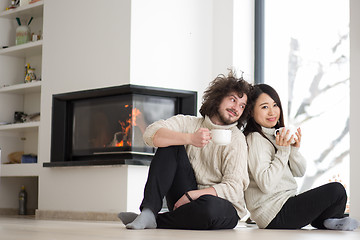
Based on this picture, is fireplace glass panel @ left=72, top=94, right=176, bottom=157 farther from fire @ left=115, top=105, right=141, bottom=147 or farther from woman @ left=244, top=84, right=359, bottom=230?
woman @ left=244, top=84, right=359, bottom=230

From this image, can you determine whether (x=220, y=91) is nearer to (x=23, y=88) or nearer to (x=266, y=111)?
(x=266, y=111)

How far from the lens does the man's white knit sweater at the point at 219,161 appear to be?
118 inches

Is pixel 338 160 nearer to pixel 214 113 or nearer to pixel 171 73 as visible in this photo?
pixel 171 73

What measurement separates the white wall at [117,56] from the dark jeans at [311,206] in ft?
7.10

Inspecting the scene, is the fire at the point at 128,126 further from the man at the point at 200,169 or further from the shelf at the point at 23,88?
the man at the point at 200,169

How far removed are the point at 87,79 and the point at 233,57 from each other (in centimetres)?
128

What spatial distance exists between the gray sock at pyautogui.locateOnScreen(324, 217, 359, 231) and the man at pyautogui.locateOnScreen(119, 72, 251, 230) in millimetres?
494

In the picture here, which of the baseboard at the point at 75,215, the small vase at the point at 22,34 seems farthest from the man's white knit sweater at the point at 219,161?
the small vase at the point at 22,34

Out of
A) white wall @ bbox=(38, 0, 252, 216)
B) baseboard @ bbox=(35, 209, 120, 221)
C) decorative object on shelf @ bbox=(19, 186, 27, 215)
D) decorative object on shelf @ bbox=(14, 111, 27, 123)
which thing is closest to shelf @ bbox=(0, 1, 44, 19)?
white wall @ bbox=(38, 0, 252, 216)

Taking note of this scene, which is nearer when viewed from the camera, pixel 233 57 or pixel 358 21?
pixel 358 21

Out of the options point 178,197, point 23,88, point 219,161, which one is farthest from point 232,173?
point 23,88

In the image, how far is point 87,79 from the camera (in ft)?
18.2

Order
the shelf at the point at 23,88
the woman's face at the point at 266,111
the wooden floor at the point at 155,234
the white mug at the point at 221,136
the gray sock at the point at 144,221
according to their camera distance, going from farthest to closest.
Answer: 1. the shelf at the point at 23,88
2. the woman's face at the point at 266,111
3. the gray sock at the point at 144,221
4. the white mug at the point at 221,136
5. the wooden floor at the point at 155,234

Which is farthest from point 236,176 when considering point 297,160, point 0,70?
point 0,70
